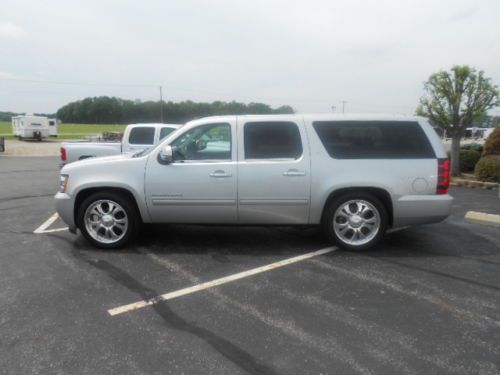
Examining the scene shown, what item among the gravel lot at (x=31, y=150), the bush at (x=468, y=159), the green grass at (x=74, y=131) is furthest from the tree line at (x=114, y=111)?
the bush at (x=468, y=159)

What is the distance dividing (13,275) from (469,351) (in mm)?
4350

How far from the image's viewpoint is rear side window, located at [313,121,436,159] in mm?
4812

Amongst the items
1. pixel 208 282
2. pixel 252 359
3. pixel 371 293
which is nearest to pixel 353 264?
pixel 371 293

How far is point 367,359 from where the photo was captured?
2701 mm

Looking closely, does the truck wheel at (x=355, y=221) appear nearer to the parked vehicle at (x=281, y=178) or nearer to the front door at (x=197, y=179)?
the parked vehicle at (x=281, y=178)

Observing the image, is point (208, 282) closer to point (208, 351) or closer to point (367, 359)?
point (208, 351)

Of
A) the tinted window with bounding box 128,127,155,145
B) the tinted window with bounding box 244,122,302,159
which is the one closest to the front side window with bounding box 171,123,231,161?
the tinted window with bounding box 244,122,302,159

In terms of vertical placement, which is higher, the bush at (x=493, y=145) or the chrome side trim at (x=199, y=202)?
the bush at (x=493, y=145)

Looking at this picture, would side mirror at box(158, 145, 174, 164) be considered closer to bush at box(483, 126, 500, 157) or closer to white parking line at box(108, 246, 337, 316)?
white parking line at box(108, 246, 337, 316)

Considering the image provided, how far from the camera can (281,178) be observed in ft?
15.6

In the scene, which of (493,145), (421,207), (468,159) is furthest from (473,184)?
(421,207)

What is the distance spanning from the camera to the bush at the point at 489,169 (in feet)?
35.5

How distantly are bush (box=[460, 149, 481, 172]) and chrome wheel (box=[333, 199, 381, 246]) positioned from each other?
1055cm

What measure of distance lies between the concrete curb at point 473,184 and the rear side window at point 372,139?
24.0 feet
